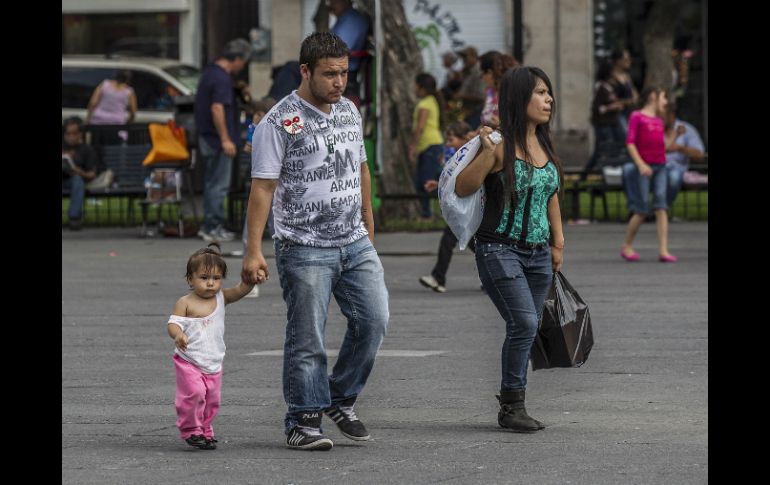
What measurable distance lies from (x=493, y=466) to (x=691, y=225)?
14.5 meters

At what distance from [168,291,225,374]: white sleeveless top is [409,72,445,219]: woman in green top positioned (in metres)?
13.6

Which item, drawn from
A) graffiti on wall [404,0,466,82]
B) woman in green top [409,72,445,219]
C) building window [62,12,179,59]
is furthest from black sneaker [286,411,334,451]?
building window [62,12,179,59]

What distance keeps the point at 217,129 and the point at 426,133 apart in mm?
3515

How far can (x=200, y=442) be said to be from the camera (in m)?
7.77

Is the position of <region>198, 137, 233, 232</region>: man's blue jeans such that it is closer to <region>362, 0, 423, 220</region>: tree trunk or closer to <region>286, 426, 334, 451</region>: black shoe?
<region>362, 0, 423, 220</region>: tree trunk

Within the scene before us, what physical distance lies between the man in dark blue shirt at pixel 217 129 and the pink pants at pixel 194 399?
11163 mm

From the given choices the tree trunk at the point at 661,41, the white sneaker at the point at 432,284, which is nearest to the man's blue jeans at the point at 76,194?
the white sneaker at the point at 432,284

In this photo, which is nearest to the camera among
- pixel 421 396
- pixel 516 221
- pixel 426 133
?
pixel 516 221

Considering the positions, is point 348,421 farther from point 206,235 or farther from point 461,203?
point 206,235

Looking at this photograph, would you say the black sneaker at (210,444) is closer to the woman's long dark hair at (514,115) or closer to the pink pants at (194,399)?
the pink pants at (194,399)

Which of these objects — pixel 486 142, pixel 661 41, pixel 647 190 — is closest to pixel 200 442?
pixel 486 142

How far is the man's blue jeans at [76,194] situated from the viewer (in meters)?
21.4

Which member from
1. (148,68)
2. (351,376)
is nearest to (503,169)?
(351,376)

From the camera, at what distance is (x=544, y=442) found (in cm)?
789
